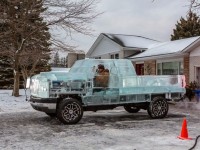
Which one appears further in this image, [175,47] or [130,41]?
[130,41]

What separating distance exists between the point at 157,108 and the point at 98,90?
8.15 ft

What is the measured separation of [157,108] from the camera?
1216 cm

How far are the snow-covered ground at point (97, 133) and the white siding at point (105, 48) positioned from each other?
16493 mm

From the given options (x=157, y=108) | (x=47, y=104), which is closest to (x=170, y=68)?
(x=157, y=108)

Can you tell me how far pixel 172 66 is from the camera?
21.6 metres

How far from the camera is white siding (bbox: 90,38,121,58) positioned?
28.8 metres

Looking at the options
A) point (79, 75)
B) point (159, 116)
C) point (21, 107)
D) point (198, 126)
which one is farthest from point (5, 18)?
point (198, 126)

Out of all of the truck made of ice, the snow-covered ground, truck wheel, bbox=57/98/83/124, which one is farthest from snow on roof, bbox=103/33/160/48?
truck wheel, bbox=57/98/83/124

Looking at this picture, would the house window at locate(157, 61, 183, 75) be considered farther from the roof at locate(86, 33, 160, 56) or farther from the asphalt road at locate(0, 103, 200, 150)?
the asphalt road at locate(0, 103, 200, 150)

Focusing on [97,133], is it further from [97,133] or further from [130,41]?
[130,41]

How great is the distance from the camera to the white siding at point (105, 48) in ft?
94.5

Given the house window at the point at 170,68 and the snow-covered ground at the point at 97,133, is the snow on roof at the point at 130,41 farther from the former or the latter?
the snow-covered ground at the point at 97,133

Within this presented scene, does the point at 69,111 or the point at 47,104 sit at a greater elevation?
the point at 47,104

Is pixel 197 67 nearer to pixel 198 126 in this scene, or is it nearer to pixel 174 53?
pixel 174 53
